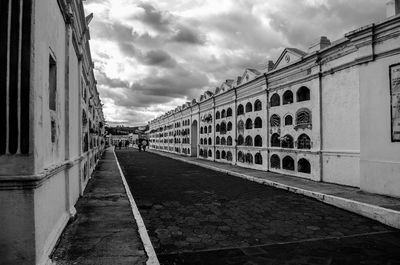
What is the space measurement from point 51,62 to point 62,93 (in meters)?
1.12

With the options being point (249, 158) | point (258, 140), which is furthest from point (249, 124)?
point (249, 158)

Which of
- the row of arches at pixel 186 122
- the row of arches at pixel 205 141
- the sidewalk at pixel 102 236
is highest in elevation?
the row of arches at pixel 186 122

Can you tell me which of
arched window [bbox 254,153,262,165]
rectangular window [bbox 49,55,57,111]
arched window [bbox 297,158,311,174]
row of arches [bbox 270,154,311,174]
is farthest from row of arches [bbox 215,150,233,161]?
rectangular window [bbox 49,55,57,111]

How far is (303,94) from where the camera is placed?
1303 cm

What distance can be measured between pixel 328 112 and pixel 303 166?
8.39 feet

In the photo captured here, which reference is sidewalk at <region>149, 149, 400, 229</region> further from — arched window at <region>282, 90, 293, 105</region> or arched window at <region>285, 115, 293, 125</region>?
arched window at <region>282, 90, 293, 105</region>

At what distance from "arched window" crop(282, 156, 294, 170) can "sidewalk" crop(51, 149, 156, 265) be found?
7.70 m

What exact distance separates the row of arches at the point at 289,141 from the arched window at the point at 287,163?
546mm

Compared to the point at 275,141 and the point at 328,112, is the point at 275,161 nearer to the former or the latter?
the point at 275,141

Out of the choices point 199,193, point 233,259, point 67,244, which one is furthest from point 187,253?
point 199,193

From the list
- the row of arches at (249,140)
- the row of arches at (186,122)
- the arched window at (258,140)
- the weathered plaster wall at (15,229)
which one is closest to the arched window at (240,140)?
the row of arches at (249,140)

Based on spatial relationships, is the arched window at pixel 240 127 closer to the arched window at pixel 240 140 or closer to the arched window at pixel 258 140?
the arched window at pixel 240 140

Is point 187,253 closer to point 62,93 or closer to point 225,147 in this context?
point 62,93

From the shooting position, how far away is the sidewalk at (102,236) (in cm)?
444
